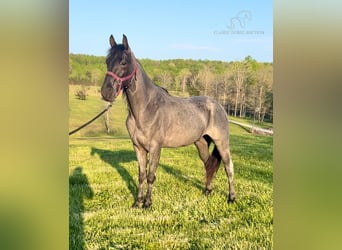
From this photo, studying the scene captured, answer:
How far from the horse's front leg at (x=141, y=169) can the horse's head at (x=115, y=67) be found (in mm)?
445

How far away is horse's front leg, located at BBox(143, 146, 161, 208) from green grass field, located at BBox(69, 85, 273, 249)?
0.05 meters

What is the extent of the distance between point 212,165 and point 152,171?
46cm

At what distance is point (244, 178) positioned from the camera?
104 inches

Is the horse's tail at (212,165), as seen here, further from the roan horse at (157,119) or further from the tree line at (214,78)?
the tree line at (214,78)

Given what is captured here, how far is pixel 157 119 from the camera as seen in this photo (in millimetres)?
2529

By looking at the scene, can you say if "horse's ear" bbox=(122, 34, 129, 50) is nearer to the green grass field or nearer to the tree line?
the tree line

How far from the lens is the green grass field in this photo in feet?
7.85

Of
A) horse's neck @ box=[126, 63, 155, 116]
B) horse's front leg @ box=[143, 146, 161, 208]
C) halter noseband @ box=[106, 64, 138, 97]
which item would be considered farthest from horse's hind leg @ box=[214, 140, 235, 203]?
halter noseband @ box=[106, 64, 138, 97]
